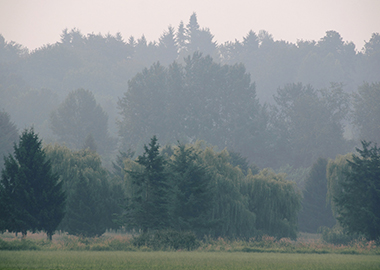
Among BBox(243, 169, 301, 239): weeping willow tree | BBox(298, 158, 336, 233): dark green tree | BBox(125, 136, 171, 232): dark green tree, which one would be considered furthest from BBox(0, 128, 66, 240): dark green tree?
BBox(298, 158, 336, 233): dark green tree

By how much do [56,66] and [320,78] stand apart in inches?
2994

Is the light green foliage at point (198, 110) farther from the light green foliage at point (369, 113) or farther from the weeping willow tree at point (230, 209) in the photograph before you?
the weeping willow tree at point (230, 209)

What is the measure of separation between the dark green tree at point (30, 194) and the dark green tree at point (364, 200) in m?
20.5

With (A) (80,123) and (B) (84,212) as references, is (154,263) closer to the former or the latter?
(B) (84,212)

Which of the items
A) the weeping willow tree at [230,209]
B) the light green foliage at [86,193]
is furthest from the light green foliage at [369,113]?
the light green foliage at [86,193]

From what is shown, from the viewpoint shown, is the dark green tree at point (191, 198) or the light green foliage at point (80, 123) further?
the light green foliage at point (80, 123)

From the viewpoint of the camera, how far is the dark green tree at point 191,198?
3656 cm

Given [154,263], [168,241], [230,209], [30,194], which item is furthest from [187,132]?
[154,263]

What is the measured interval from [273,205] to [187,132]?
47.1m

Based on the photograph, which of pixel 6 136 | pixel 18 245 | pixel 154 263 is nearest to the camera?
pixel 154 263

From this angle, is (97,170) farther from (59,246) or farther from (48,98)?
(48,98)

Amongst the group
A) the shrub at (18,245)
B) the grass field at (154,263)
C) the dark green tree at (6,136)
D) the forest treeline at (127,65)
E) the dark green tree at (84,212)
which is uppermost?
the forest treeline at (127,65)

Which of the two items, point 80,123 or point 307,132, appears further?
point 80,123

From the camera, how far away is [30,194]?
106ft
